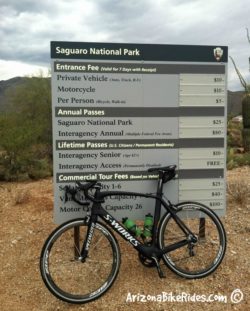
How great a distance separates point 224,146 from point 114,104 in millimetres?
1369

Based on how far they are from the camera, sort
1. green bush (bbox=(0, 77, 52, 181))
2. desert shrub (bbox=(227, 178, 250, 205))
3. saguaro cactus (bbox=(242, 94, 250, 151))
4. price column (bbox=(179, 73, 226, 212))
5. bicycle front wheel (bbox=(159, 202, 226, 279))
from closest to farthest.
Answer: bicycle front wheel (bbox=(159, 202, 226, 279)), price column (bbox=(179, 73, 226, 212)), desert shrub (bbox=(227, 178, 250, 205)), green bush (bbox=(0, 77, 52, 181)), saguaro cactus (bbox=(242, 94, 250, 151))

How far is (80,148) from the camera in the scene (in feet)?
15.5

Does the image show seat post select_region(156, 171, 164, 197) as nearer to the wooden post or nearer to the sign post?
the sign post

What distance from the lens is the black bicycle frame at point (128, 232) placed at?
4.36m

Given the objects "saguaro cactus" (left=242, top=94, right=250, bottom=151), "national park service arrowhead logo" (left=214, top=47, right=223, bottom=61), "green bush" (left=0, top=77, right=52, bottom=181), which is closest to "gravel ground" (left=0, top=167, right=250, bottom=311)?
"national park service arrowhead logo" (left=214, top=47, right=223, bottom=61)

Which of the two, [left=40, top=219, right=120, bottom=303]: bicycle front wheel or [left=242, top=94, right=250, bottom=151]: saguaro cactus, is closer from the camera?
[left=40, top=219, right=120, bottom=303]: bicycle front wheel

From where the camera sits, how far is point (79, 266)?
4.75 m

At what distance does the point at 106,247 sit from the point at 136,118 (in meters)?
1.41

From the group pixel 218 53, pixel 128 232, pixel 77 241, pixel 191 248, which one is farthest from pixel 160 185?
pixel 218 53

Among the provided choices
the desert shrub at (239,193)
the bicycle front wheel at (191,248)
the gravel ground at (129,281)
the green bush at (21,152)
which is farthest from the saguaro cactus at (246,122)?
the bicycle front wheel at (191,248)

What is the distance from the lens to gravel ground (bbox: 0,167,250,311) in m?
4.30

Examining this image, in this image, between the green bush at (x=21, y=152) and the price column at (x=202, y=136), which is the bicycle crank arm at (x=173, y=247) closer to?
the price column at (x=202, y=136)

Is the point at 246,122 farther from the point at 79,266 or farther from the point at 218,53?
the point at 79,266

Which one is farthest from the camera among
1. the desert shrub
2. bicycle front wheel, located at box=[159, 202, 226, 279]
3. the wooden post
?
the desert shrub
